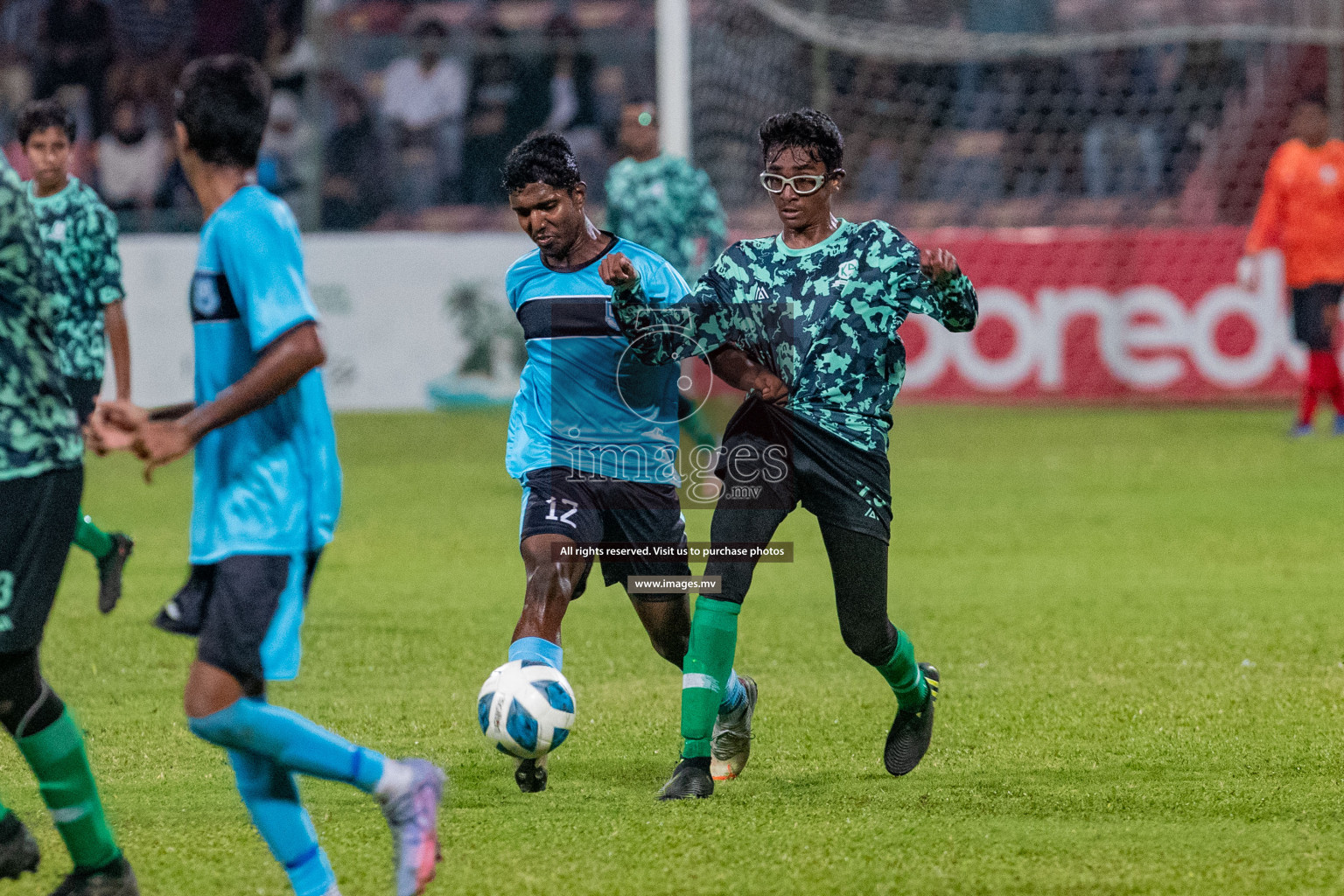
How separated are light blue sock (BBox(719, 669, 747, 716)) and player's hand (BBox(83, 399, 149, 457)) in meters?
2.10

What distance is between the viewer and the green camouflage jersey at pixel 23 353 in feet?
12.8

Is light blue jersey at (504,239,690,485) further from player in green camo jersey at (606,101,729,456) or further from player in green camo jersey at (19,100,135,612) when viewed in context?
player in green camo jersey at (606,101,729,456)

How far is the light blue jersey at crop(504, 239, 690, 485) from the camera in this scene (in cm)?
520

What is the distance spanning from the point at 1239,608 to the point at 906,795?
355 cm

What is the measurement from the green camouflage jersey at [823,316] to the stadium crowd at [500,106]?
12924mm

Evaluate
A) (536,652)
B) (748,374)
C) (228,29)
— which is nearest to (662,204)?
(748,374)

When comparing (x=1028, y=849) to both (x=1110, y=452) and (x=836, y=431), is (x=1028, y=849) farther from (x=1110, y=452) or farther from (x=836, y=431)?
(x=1110, y=452)

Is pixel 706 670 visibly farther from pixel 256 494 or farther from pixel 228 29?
pixel 228 29

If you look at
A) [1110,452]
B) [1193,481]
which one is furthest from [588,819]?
[1110,452]

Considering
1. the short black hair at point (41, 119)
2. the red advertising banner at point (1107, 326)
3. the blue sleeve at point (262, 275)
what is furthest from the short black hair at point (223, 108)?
the red advertising banner at point (1107, 326)

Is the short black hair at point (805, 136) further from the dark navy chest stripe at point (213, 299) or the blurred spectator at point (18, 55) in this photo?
the blurred spectator at point (18, 55)

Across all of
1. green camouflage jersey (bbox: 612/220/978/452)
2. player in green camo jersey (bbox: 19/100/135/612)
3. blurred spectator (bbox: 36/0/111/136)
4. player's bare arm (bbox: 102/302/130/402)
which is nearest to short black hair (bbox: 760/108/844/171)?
green camouflage jersey (bbox: 612/220/978/452)

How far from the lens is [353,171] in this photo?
701 inches

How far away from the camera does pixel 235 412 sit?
3693mm
